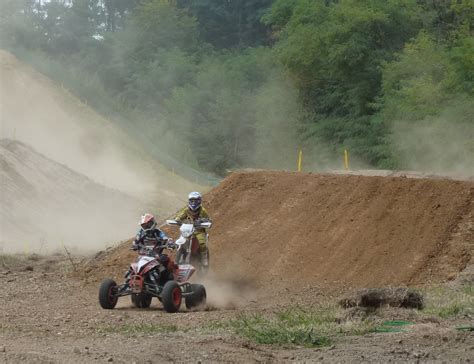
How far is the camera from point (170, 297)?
52.6 ft

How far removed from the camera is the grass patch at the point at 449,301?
46.7 ft

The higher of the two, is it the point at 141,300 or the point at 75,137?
the point at 75,137

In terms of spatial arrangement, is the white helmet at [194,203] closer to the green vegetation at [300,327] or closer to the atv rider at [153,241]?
the atv rider at [153,241]

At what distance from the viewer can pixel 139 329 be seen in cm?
1341

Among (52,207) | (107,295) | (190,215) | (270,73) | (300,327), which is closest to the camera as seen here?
(300,327)

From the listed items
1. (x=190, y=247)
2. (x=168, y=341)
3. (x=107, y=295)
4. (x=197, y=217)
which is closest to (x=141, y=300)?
(x=107, y=295)

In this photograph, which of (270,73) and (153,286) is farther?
(270,73)

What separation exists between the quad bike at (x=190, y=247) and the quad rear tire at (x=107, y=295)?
1.93 m

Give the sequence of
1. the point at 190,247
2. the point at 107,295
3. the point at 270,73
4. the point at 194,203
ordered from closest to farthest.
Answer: the point at 107,295, the point at 190,247, the point at 194,203, the point at 270,73

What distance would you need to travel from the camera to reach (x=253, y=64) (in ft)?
284

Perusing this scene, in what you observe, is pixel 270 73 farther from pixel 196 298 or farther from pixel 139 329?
pixel 139 329

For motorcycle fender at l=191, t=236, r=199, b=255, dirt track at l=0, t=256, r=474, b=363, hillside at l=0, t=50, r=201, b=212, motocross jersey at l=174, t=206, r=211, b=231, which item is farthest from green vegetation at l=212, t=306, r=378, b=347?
hillside at l=0, t=50, r=201, b=212

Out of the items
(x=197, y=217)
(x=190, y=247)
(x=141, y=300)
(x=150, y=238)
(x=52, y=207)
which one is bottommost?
(x=141, y=300)

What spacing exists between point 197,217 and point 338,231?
12.7 ft
